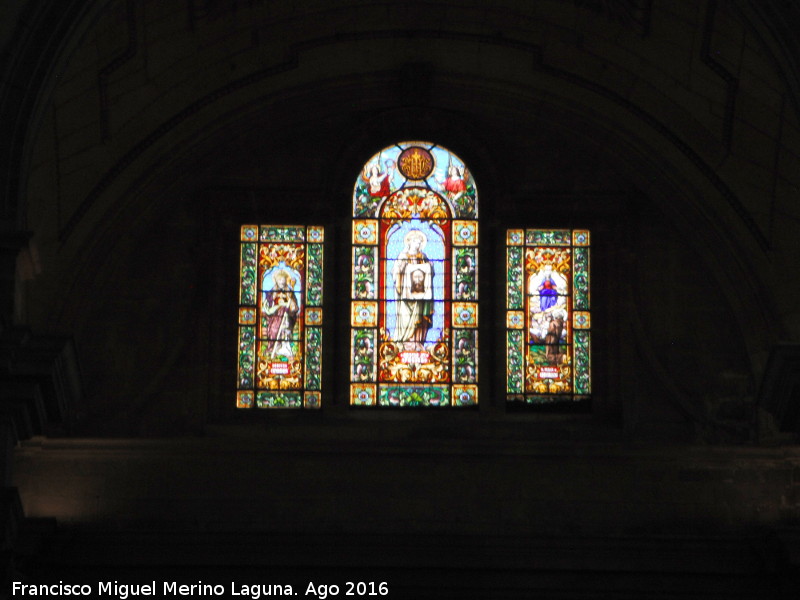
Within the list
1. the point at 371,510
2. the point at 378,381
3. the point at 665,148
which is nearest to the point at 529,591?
the point at 371,510

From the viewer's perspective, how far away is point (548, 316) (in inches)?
734

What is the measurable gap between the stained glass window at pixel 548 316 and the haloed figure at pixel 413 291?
76cm

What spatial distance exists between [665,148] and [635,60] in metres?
1.05

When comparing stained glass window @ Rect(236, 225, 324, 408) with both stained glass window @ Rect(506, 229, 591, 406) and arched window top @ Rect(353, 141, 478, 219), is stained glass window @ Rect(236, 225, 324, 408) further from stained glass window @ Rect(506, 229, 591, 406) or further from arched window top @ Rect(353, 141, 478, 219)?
stained glass window @ Rect(506, 229, 591, 406)

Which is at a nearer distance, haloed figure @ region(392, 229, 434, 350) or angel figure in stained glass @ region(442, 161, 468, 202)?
haloed figure @ region(392, 229, 434, 350)

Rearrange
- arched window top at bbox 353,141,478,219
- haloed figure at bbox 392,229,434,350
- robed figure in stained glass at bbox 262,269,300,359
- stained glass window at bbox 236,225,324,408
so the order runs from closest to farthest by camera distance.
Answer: stained glass window at bbox 236,225,324,408 < robed figure in stained glass at bbox 262,269,300,359 < haloed figure at bbox 392,229,434,350 < arched window top at bbox 353,141,478,219

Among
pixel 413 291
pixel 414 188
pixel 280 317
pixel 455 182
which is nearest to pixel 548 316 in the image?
Answer: pixel 413 291

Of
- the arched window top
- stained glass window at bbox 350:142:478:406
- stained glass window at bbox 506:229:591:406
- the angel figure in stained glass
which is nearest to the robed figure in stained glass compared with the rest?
stained glass window at bbox 350:142:478:406

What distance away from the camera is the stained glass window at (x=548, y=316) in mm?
18422

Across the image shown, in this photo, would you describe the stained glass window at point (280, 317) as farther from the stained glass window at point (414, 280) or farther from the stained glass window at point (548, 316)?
the stained glass window at point (548, 316)

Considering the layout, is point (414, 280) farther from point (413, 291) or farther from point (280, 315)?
point (280, 315)

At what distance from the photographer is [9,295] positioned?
13.2 m

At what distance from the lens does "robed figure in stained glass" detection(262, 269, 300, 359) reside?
18500mm

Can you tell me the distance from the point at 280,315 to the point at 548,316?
2.50 meters
